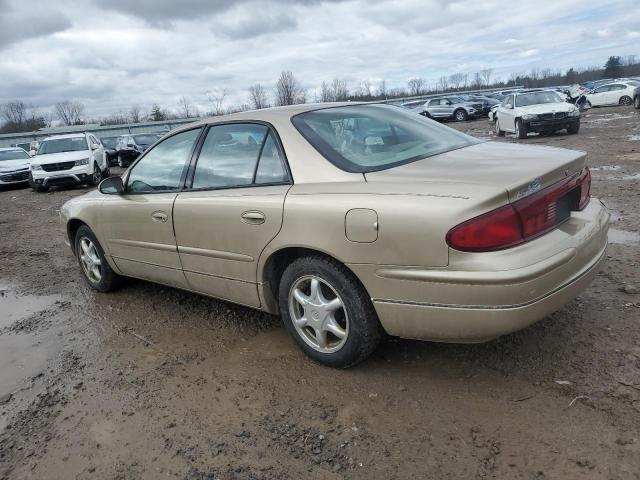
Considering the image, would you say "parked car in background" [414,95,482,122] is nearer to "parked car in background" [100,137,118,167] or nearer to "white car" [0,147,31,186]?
"parked car in background" [100,137,118,167]

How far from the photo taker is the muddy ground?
228 cm

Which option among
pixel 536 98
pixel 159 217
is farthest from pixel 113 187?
pixel 536 98

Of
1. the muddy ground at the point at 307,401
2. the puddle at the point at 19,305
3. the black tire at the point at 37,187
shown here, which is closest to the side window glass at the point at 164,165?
the muddy ground at the point at 307,401

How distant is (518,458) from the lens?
2197 millimetres

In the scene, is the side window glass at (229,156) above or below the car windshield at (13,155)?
below

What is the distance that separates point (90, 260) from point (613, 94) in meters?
34.4

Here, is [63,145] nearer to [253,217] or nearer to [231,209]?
[231,209]

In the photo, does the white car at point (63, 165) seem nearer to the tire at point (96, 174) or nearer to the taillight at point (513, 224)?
the tire at point (96, 174)

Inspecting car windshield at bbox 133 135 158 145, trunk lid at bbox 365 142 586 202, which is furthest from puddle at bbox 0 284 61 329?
car windshield at bbox 133 135 158 145

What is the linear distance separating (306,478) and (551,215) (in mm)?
1765

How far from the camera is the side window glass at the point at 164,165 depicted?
382cm

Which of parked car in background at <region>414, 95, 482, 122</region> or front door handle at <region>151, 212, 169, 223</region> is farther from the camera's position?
parked car in background at <region>414, 95, 482, 122</region>

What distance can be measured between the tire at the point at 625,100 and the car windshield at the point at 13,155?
3216 centimetres

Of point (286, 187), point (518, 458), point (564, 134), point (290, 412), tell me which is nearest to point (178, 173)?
point (286, 187)
